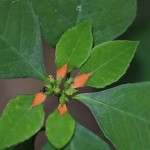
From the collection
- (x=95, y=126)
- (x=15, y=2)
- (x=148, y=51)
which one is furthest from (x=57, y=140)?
(x=95, y=126)

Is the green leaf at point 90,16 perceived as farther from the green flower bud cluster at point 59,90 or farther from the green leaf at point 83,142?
the green leaf at point 83,142

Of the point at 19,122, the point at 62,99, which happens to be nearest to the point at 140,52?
the point at 62,99

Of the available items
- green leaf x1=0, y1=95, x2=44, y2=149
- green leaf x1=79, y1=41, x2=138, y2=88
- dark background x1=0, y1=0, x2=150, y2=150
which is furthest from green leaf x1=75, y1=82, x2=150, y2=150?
dark background x1=0, y1=0, x2=150, y2=150

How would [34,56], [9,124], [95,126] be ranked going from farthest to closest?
[95,126] → [34,56] → [9,124]

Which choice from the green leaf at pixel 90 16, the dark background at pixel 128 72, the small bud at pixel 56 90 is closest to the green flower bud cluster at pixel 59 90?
the small bud at pixel 56 90

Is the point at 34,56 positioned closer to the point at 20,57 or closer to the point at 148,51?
the point at 20,57

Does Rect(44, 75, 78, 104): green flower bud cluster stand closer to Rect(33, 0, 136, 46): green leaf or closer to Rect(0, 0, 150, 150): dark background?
Rect(33, 0, 136, 46): green leaf

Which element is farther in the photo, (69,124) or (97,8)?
(97,8)
